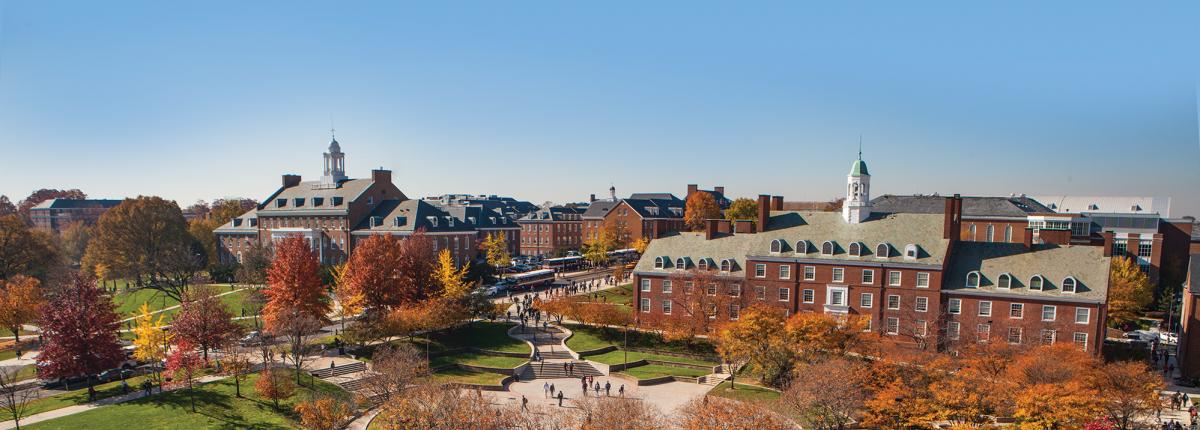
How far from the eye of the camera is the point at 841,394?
98.3ft

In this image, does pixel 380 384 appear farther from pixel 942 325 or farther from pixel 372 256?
pixel 942 325

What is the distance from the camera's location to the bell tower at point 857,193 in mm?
52000

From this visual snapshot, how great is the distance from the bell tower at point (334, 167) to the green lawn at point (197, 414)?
180 ft

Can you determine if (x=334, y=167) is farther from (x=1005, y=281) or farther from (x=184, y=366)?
(x=1005, y=281)

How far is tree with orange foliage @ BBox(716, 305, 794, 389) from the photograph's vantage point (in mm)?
40000

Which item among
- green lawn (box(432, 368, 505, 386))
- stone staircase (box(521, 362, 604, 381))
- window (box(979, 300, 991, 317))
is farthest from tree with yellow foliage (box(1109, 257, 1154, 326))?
green lawn (box(432, 368, 505, 386))

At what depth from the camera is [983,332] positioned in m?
45.0

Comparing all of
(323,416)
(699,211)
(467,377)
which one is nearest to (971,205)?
(699,211)

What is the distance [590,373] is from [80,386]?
32741 millimetres

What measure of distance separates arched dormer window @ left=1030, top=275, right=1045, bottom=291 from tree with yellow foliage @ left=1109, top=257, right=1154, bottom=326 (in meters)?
12.2

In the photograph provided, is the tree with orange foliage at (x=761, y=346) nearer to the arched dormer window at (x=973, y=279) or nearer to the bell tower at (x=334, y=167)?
the arched dormer window at (x=973, y=279)

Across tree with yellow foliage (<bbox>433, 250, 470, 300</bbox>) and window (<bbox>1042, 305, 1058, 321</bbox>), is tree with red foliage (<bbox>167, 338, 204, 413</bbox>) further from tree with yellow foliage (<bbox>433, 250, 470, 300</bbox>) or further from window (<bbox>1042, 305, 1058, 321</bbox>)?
window (<bbox>1042, 305, 1058, 321</bbox>)

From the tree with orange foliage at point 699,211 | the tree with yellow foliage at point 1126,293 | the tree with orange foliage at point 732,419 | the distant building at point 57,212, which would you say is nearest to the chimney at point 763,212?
the tree with yellow foliage at point 1126,293

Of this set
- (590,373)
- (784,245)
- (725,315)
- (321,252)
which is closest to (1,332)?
(321,252)
